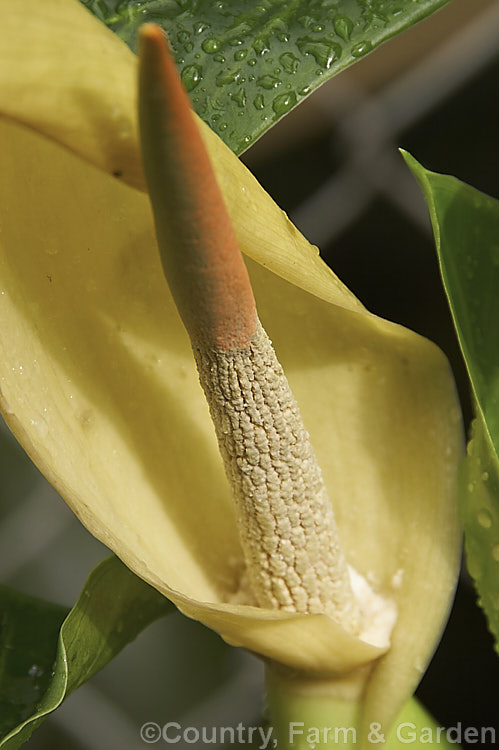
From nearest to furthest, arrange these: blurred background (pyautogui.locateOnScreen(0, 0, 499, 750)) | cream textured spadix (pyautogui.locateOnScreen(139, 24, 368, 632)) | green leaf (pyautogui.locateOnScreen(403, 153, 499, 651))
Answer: cream textured spadix (pyautogui.locateOnScreen(139, 24, 368, 632)) → green leaf (pyautogui.locateOnScreen(403, 153, 499, 651)) → blurred background (pyautogui.locateOnScreen(0, 0, 499, 750))

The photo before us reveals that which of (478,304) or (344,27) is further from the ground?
(344,27)

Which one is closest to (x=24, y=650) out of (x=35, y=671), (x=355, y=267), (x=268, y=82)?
(x=35, y=671)

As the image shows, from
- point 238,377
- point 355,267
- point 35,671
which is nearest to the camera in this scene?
point 238,377

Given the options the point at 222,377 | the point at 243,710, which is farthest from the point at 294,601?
the point at 243,710

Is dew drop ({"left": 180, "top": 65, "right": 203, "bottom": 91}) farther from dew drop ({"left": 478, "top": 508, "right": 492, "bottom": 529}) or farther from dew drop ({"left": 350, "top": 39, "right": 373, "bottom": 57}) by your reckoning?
dew drop ({"left": 478, "top": 508, "right": 492, "bottom": 529})

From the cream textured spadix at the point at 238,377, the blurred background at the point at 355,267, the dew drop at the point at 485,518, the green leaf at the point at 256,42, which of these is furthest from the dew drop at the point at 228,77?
the blurred background at the point at 355,267

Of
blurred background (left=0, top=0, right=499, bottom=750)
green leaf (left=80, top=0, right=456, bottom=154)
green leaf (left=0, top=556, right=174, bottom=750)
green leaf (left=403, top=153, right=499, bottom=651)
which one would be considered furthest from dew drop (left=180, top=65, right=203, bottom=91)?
blurred background (left=0, top=0, right=499, bottom=750)

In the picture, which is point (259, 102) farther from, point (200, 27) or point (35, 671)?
point (35, 671)
